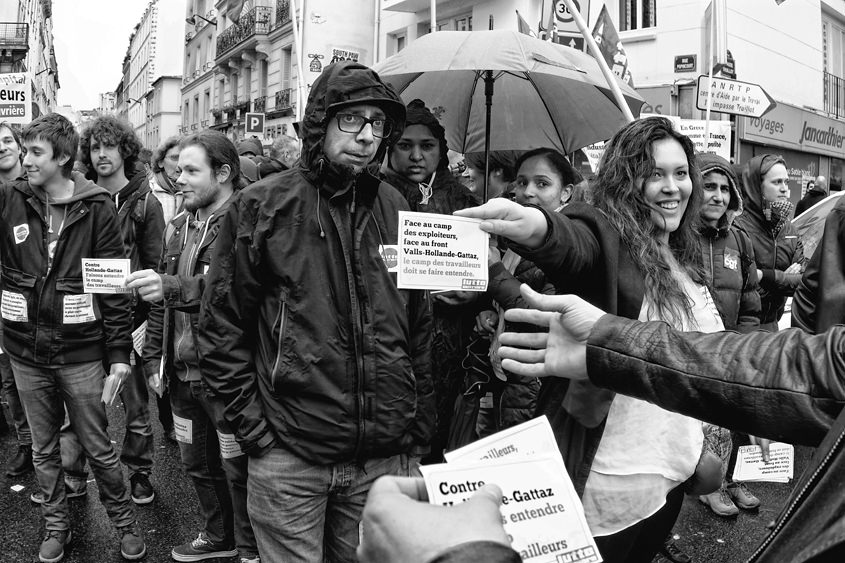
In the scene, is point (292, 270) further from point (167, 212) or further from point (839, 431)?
point (167, 212)

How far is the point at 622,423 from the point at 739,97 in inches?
300

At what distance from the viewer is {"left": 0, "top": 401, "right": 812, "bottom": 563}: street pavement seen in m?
3.92

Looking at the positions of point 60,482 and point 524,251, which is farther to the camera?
point 60,482

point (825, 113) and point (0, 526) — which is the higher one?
point (825, 113)

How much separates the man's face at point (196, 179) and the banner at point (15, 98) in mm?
8632

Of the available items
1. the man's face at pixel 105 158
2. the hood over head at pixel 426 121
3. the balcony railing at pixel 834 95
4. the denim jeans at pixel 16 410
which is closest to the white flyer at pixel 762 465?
the hood over head at pixel 426 121

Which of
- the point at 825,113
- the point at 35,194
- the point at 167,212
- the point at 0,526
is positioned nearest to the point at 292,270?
the point at 35,194

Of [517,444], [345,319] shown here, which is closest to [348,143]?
[345,319]

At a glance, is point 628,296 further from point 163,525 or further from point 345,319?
point 163,525

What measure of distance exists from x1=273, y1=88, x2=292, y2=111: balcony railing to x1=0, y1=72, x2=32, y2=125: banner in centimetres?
1497

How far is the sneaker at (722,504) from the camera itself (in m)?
4.58

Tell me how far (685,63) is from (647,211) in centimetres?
1391

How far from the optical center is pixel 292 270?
2.34 m

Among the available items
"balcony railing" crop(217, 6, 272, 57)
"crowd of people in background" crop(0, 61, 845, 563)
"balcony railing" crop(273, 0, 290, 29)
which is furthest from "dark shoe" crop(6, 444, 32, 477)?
"balcony railing" crop(217, 6, 272, 57)
